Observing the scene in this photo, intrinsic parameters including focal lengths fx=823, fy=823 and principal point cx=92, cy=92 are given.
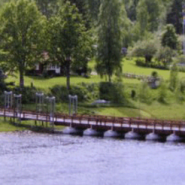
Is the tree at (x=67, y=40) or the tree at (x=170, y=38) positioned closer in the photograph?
the tree at (x=67, y=40)

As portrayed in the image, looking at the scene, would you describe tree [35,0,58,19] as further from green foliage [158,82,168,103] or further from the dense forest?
green foliage [158,82,168,103]

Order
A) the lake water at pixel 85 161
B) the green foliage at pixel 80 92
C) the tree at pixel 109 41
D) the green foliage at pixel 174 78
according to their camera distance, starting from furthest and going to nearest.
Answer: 1. the green foliage at pixel 174 78
2. the tree at pixel 109 41
3. the green foliage at pixel 80 92
4. the lake water at pixel 85 161

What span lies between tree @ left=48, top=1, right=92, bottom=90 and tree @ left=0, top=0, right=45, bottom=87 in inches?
139

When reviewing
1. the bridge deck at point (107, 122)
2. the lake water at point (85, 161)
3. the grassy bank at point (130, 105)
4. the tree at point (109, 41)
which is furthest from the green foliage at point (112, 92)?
the lake water at point (85, 161)

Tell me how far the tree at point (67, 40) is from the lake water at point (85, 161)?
30668 millimetres

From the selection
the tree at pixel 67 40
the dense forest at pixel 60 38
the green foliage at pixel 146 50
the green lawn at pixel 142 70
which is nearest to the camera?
the dense forest at pixel 60 38

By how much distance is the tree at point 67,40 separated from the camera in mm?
139250

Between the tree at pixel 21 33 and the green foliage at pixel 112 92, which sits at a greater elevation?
the tree at pixel 21 33

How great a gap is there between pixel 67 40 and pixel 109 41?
32.3 feet

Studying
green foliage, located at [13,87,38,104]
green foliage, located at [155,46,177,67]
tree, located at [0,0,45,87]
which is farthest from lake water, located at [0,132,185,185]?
green foliage, located at [155,46,177,67]

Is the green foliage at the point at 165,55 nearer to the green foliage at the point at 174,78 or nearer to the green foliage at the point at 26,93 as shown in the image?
A: the green foliage at the point at 174,78

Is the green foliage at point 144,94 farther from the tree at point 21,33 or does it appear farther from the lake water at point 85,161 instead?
the lake water at point 85,161

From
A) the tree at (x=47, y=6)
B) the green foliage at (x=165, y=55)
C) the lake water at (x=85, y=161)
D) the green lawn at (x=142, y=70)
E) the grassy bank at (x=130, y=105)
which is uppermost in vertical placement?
the tree at (x=47, y=6)

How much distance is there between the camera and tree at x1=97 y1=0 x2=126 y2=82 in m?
146
